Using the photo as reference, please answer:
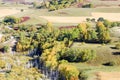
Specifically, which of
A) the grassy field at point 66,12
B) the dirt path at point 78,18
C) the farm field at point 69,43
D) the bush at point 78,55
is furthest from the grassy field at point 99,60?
the grassy field at point 66,12

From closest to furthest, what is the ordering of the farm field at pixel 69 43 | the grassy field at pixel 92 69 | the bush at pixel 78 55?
1. the grassy field at pixel 92 69
2. the farm field at pixel 69 43
3. the bush at pixel 78 55

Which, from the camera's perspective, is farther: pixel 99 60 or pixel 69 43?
pixel 69 43

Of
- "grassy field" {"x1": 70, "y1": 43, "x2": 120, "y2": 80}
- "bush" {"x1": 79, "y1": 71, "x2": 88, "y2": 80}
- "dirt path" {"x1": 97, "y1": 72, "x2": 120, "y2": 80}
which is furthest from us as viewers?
"grassy field" {"x1": 70, "y1": 43, "x2": 120, "y2": 80}

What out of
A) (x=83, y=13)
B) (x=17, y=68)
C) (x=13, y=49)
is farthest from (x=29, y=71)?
(x=83, y=13)

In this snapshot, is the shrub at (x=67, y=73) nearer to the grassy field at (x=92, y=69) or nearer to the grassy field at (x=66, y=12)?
the grassy field at (x=92, y=69)

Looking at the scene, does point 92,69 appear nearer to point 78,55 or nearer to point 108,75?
point 108,75

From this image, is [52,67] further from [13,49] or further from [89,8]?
[89,8]

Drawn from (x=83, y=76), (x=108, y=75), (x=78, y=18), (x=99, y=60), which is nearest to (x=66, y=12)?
(x=78, y=18)

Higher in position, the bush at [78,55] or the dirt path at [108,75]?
the bush at [78,55]

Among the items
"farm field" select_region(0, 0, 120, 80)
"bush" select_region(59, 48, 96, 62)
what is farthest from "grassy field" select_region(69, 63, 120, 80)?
"bush" select_region(59, 48, 96, 62)

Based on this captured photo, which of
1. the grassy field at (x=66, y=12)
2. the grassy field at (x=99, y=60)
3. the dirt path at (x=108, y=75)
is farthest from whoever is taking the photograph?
the grassy field at (x=66, y=12)

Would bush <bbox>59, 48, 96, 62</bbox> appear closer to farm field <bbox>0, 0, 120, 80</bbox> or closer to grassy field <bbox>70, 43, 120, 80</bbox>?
farm field <bbox>0, 0, 120, 80</bbox>

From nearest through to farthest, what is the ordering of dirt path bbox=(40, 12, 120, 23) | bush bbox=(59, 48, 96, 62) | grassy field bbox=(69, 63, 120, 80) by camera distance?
grassy field bbox=(69, 63, 120, 80) < bush bbox=(59, 48, 96, 62) < dirt path bbox=(40, 12, 120, 23)
